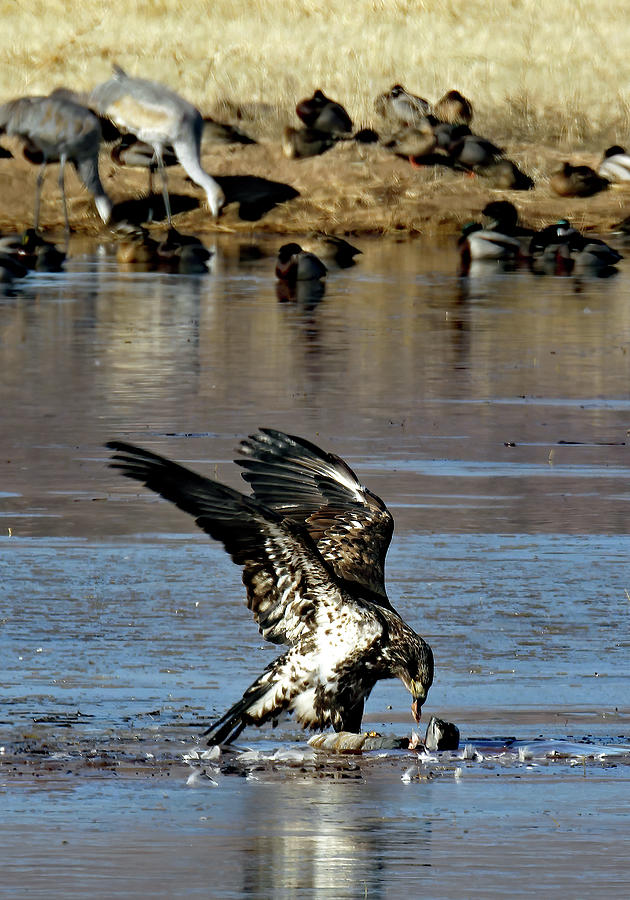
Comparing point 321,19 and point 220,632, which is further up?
point 321,19

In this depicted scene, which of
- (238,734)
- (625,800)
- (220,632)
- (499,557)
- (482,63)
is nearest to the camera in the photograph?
(625,800)

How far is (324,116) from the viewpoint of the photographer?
33.4m

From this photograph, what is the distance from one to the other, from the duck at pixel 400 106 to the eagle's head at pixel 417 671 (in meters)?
27.7

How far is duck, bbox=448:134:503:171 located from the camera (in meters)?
31.6

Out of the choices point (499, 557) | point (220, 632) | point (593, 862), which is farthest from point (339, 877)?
point (499, 557)

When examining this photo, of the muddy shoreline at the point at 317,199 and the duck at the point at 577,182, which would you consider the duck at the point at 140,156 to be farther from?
the duck at the point at 577,182

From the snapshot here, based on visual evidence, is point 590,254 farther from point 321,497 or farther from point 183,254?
point 321,497

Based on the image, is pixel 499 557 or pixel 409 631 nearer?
pixel 409 631

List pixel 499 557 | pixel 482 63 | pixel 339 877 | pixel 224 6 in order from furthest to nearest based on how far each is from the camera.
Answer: pixel 224 6 → pixel 482 63 → pixel 499 557 → pixel 339 877

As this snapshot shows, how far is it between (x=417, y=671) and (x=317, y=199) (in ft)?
79.4

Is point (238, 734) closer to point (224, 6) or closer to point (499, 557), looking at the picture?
point (499, 557)

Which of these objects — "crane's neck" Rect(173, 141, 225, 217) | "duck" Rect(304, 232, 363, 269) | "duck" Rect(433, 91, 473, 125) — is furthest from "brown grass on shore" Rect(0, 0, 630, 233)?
"duck" Rect(304, 232, 363, 269)

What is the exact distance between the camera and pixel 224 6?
3969 centimetres

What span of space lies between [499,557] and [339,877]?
433 centimetres
